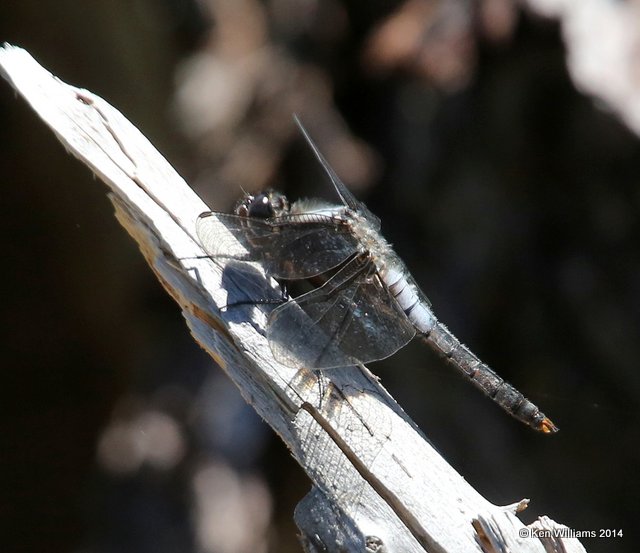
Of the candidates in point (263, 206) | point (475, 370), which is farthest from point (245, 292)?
point (475, 370)

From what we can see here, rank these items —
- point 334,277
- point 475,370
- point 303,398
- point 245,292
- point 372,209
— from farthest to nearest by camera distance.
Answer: point 372,209 < point 475,370 < point 334,277 < point 245,292 < point 303,398

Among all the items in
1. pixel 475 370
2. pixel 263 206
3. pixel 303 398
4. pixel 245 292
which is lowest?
pixel 475 370

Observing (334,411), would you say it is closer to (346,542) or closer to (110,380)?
(346,542)

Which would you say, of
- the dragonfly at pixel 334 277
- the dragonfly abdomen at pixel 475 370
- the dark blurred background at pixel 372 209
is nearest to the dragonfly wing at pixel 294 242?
the dragonfly at pixel 334 277

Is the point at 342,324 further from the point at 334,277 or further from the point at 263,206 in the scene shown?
the point at 263,206

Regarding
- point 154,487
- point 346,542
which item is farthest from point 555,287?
point 346,542

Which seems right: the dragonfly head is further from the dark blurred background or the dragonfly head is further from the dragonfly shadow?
the dark blurred background

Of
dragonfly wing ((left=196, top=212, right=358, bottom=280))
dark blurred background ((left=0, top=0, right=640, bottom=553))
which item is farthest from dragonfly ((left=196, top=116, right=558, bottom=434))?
dark blurred background ((left=0, top=0, right=640, bottom=553))
